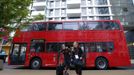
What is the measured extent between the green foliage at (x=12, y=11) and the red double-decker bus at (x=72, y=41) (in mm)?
7307

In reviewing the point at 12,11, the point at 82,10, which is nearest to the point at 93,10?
the point at 82,10

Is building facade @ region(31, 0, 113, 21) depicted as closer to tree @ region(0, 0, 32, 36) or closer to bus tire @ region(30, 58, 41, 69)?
bus tire @ region(30, 58, 41, 69)

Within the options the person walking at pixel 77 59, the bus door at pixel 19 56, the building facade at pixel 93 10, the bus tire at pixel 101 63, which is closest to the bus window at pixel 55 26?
the bus door at pixel 19 56

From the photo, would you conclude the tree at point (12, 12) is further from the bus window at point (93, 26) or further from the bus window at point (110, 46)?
the bus window at point (110, 46)

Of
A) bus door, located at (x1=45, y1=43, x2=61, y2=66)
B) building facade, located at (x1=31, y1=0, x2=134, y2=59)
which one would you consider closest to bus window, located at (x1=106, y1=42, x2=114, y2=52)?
bus door, located at (x1=45, y1=43, x2=61, y2=66)

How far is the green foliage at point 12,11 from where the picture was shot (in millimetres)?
13328

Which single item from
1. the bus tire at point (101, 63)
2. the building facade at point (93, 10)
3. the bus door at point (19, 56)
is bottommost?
the bus tire at point (101, 63)

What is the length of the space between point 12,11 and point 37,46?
29.9 feet

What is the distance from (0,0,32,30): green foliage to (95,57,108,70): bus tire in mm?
9038

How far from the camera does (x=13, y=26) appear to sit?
15.5m

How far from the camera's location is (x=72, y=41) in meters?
22.3

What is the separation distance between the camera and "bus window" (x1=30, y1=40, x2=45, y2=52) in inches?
894

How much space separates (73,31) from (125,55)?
4272 millimetres

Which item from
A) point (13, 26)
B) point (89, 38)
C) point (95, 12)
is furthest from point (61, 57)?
point (95, 12)
